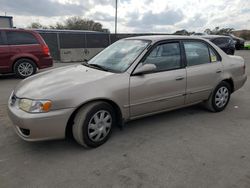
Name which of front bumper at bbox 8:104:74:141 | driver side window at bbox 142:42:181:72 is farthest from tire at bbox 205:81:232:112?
front bumper at bbox 8:104:74:141

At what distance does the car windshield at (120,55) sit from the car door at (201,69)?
0.94m

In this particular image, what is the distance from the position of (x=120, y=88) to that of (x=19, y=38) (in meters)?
6.01

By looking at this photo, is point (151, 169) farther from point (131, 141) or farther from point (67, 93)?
point (67, 93)

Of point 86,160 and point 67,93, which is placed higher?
point 67,93

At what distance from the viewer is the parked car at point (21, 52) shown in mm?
7468

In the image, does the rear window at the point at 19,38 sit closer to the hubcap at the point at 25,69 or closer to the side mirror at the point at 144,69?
the hubcap at the point at 25,69

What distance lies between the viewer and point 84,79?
10.3 ft

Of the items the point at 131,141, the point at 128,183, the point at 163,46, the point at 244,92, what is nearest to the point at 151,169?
the point at 128,183

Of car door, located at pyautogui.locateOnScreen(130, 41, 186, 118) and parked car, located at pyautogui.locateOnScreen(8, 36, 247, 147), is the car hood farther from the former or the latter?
car door, located at pyautogui.locateOnScreen(130, 41, 186, 118)

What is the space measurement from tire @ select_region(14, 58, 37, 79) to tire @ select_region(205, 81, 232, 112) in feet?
20.4

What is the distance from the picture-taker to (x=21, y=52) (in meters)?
7.69

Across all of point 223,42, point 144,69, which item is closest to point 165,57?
point 144,69

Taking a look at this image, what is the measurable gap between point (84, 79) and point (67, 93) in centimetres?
39

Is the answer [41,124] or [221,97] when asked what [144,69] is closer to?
[41,124]
